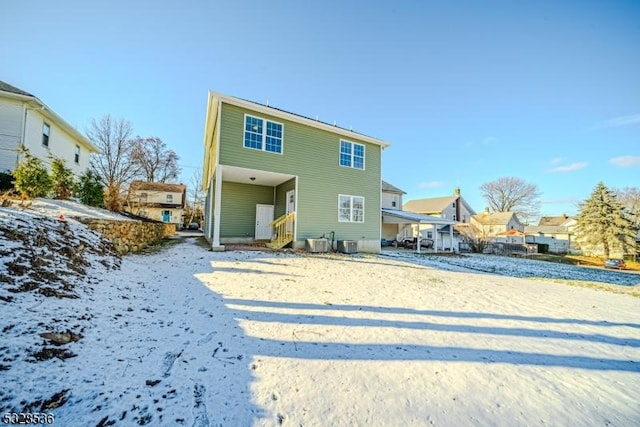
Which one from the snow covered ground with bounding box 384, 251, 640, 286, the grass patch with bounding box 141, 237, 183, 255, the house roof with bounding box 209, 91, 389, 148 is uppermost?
the house roof with bounding box 209, 91, 389, 148

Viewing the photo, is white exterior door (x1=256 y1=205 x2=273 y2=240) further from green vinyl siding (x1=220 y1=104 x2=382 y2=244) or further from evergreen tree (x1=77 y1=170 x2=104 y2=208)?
evergreen tree (x1=77 y1=170 x2=104 y2=208)

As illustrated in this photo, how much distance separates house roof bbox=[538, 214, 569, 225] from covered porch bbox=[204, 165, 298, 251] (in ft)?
177

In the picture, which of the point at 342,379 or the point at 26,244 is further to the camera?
the point at 26,244

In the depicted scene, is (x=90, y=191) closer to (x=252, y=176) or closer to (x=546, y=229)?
(x=252, y=176)

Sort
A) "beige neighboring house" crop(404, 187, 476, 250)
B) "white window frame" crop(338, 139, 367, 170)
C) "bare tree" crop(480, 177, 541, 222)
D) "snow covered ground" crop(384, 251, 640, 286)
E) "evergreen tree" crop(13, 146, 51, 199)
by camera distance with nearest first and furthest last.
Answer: "evergreen tree" crop(13, 146, 51, 199) < "snow covered ground" crop(384, 251, 640, 286) < "white window frame" crop(338, 139, 367, 170) < "beige neighboring house" crop(404, 187, 476, 250) < "bare tree" crop(480, 177, 541, 222)

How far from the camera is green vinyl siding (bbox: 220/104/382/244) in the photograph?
1051cm

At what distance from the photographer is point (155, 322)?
329 cm

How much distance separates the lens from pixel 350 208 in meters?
13.5

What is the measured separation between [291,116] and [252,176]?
11.4ft

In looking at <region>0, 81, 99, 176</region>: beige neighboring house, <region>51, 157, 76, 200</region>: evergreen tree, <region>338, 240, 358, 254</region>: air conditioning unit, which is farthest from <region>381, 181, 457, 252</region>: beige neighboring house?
<region>0, 81, 99, 176</region>: beige neighboring house

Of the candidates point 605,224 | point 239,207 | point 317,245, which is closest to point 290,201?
point 317,245

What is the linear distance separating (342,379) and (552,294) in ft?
24.3

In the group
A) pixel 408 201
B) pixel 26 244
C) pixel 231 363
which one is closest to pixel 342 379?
pixel 231 363

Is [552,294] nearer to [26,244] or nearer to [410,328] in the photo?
[410,328]
